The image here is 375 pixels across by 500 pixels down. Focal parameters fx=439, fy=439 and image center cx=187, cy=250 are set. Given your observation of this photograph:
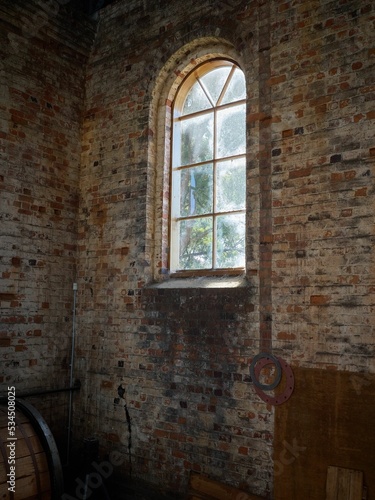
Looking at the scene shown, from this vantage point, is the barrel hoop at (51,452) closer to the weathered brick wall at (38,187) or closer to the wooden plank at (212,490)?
the weathered brick wall at (38,187)

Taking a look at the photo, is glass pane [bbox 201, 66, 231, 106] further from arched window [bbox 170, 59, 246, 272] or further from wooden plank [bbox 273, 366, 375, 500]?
wooden plank [bbox 273, 366, 375, 500]

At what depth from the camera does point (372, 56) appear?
3.01 meters

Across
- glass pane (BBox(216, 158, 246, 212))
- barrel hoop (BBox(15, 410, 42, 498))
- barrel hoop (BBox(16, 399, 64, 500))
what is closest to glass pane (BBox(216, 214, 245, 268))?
glass pane (BBox(216, 158, 246, 212))

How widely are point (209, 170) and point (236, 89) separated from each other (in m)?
0.77

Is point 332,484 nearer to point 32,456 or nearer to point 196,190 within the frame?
point 32,456

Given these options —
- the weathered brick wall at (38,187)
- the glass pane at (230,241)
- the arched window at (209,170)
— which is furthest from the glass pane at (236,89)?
the weathered brick wall at (38,187)

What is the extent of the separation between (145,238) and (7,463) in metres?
2.12

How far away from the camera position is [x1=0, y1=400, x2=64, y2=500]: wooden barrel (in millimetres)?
2963

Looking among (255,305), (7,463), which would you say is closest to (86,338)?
(7,463)

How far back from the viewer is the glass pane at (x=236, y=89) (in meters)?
3.97

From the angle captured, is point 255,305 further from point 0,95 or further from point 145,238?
point 0,95

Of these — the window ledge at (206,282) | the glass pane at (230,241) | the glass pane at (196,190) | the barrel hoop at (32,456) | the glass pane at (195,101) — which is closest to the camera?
the barrel hoop at (32,456)

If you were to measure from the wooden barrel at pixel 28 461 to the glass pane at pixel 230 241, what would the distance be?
195cm

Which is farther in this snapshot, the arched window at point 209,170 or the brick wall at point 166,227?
the arched window at point 209,170
